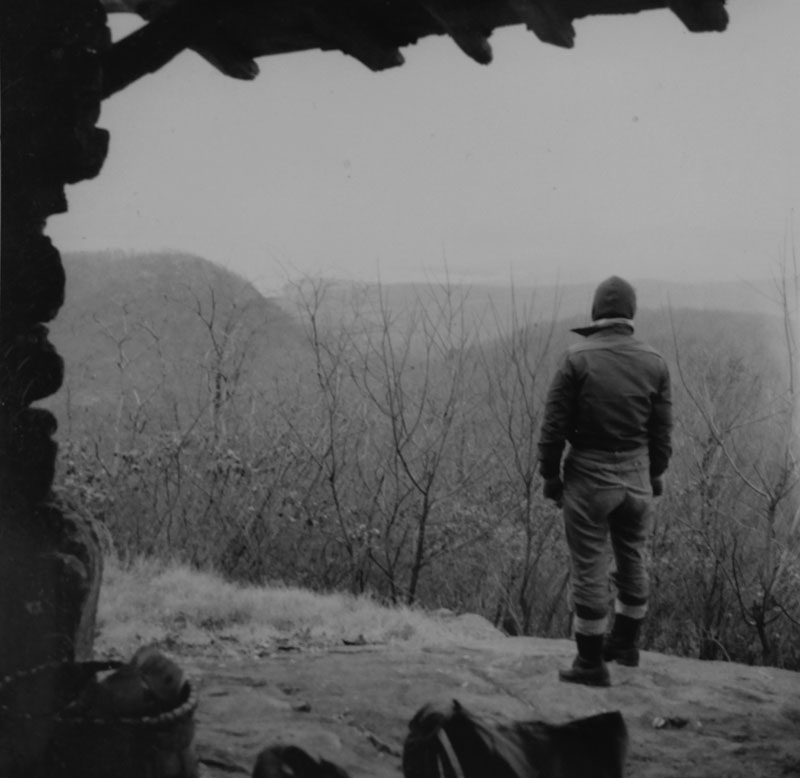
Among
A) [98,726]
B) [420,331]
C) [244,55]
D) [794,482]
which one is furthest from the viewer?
[420,331]

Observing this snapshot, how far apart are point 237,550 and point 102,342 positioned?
3224cm

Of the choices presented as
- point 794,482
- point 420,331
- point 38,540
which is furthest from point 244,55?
point 794,482

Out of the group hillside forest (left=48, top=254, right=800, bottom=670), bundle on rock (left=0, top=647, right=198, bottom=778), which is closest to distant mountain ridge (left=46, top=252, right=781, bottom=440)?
hillside forest (left=48, top=254, right=800, bottom=670)

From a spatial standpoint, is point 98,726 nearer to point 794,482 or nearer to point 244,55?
point 244,55

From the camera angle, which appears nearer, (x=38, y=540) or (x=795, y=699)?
(x=38, y=540)

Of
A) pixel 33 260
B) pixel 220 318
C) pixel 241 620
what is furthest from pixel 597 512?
pixel 220 318

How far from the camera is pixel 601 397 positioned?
5.05 metres

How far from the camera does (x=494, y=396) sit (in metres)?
10.2

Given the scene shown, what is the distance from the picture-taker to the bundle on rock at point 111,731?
3045mm

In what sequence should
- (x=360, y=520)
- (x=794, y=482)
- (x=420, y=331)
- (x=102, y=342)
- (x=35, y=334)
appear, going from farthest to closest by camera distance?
(x=102, y=342) < (x=360, y=520) < (x=420, y=331) < (x=794, y=482) < (x=35, y=334)

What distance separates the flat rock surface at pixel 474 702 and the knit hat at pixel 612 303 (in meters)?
1.99

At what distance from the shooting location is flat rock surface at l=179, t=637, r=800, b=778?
4.09 metres

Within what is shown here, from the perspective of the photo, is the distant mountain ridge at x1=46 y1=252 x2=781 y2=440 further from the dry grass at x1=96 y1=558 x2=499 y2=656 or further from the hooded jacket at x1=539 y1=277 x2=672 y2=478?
the dry grass at x1=96 y1=558 x2=499 y2=656

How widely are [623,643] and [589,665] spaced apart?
1.61 ft
